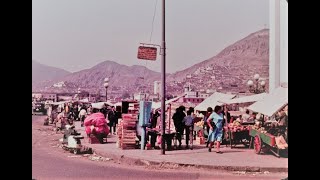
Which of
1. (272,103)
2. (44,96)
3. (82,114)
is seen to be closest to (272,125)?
(272,103)

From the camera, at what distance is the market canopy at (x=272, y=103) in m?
5.17

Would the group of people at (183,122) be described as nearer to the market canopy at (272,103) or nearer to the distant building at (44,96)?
the market canopy at (272,103)

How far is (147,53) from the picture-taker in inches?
210

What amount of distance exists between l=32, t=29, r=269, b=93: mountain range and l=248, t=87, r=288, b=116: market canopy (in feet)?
0.78

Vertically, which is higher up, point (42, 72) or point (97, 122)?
point (42, 72)

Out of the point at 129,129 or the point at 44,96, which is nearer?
the point at 44,96

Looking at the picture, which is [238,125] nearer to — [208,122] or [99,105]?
[208,122]

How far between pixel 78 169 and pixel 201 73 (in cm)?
172

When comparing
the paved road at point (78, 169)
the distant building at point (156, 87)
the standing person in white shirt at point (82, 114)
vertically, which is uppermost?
the distant building at point (156, 87)

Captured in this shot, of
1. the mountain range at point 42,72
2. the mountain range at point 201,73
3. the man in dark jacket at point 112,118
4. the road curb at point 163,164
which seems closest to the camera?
the mountain range at point 42,72

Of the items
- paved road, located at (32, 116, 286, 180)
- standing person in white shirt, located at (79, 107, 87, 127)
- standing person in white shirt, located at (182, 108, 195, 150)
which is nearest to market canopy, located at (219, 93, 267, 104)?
standing person in white shirt, located at (182, 108, 195, 150)

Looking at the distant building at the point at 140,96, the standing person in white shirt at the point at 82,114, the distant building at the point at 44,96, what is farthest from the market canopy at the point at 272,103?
the distant building at the point at 44,96

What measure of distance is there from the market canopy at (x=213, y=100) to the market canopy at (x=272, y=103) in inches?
12.7
